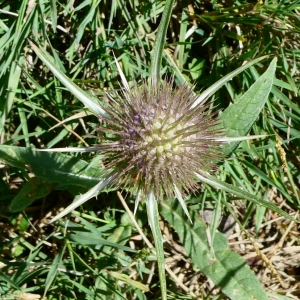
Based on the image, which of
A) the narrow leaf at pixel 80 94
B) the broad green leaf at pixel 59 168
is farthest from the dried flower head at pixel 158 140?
the broad green leaf at pixel 59 168

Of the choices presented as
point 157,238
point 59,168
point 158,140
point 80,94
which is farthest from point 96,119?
point 157,238

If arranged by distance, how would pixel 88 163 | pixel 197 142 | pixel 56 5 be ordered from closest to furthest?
pixel 197 142, pixel 88 163, pixel 56 5

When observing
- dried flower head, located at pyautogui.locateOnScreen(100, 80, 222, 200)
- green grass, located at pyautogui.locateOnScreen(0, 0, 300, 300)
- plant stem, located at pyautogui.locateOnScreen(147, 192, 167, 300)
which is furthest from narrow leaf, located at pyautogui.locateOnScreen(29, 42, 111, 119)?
green grass, located at pyautogui.locateOnScreen(0, 0, 300, 300)

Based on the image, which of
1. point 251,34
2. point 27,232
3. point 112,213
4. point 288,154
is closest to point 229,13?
point 251,34

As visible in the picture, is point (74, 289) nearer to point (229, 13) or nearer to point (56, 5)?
point (56, 5)

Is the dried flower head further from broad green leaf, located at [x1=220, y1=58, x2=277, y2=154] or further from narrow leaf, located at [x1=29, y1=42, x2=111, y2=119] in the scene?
broad green leaf, located at [x1=220, y1=58, x2=277, y2=154]

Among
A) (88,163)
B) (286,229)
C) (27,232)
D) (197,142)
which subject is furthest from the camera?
(286,229)

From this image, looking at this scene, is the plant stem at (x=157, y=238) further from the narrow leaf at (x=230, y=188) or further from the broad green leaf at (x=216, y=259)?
the broad green leaf at (x=216, y=259)
